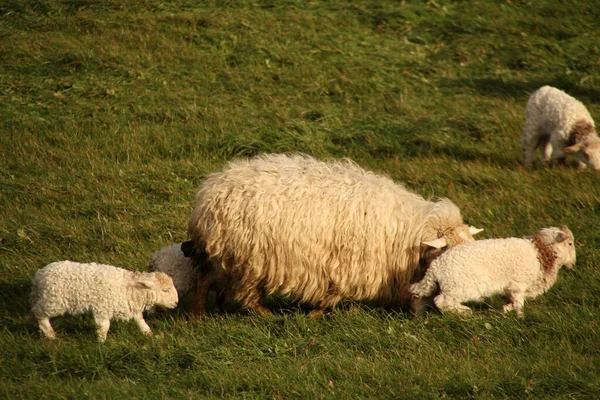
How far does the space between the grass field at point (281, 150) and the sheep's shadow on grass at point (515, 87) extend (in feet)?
0.15

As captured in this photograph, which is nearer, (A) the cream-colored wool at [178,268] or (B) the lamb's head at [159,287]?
(B) the lamb's head at [159,287]

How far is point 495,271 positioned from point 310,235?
58.2 inches

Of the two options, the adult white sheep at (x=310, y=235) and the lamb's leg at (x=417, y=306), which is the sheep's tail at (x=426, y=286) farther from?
the adult white sheep at (x=310, y=235)

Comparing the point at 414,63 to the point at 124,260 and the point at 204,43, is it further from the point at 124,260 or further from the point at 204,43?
the point at 124,260

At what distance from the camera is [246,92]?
11.7 m

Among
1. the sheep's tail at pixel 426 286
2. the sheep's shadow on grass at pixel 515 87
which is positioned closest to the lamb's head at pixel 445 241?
the sheep's tail at pixel 426 286

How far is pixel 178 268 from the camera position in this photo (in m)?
6.45

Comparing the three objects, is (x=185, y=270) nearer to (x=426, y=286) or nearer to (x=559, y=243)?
(x=426, y=286)

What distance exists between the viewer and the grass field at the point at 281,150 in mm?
5266

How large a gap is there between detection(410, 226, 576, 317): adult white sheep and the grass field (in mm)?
188

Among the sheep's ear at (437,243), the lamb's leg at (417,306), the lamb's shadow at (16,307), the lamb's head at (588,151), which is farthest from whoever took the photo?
the lamb's head at (588,151)

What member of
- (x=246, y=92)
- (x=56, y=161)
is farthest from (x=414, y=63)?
(x=56, y=161)

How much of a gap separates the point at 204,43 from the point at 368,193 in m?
7.10

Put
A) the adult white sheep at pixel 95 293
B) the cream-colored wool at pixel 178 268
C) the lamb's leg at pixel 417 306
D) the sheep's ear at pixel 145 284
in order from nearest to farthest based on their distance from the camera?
1. the adult white sheep at pixel 95 293
2. the sheep's ear at pixel 145 284
3. the lamb's leg at pixel 417 306
4. the cream-colored wool at pixel 178 268
